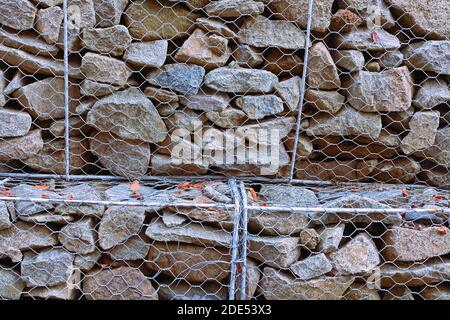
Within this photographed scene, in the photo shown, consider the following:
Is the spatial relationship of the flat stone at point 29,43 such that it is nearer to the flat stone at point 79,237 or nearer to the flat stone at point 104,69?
the flat stone at point 104,69

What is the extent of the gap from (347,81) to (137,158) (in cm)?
83

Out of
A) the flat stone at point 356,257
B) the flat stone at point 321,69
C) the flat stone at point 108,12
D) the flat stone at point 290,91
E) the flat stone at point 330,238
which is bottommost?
the flat stone at point 356,257

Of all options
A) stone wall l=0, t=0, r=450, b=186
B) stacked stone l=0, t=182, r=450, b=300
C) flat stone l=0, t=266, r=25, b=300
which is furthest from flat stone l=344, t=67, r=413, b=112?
flat stone l=0, t=266, r=25, b=300

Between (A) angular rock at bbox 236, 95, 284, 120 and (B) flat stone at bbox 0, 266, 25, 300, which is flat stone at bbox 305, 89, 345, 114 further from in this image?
(B) flat stone at bbox 0, 266, 25, 300

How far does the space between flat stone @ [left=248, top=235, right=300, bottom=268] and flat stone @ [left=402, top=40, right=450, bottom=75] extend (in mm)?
822

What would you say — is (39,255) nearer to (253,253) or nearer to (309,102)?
(253,253)

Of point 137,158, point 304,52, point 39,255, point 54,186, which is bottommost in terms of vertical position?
point 39,255

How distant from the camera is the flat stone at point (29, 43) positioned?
166 cm

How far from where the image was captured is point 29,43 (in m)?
1.67

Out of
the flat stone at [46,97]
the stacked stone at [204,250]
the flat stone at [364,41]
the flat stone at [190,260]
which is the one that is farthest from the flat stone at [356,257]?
the flat stone at [46,97]

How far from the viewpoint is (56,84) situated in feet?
5.63

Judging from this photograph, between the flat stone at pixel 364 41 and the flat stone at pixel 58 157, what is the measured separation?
101 cm

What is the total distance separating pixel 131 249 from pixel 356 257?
722mm
